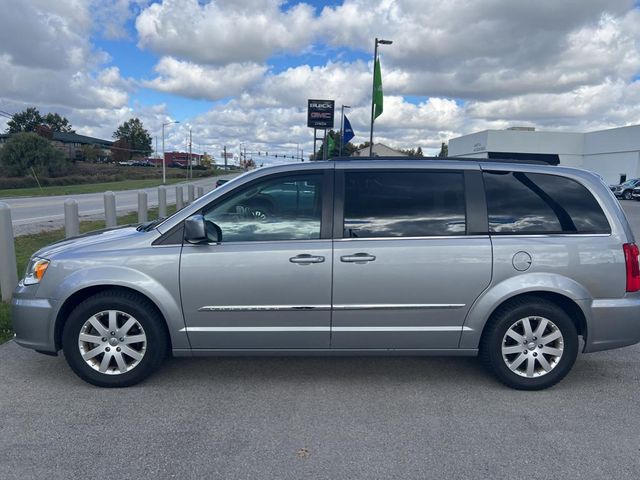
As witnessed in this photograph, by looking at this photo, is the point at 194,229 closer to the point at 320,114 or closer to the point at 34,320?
the point at 34,320

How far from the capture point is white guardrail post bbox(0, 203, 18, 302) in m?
5.90

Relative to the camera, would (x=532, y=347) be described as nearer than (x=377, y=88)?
Answer: Yes

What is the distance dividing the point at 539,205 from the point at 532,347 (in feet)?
3.72

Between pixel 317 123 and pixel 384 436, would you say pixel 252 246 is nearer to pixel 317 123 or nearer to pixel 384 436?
pixel 384 436

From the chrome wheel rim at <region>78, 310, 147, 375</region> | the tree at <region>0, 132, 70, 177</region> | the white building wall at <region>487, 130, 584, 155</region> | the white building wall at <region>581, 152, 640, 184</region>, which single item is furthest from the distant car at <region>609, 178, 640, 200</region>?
the tree at <region>0, 132, 70, 177</region>

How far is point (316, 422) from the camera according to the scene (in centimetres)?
338

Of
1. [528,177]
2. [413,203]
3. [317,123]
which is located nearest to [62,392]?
[413,203]

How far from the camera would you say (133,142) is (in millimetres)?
111312

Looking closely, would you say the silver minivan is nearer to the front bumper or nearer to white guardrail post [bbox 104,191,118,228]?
the front bumper

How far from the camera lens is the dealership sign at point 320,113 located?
24641 mm

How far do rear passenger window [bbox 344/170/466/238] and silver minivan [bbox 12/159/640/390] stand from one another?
0.04ft

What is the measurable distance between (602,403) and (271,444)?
2526mm

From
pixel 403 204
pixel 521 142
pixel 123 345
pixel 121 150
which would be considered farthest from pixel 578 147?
pixel 121 150

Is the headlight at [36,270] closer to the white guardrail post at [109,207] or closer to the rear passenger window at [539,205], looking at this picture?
the rear passenger window at [539,205]
